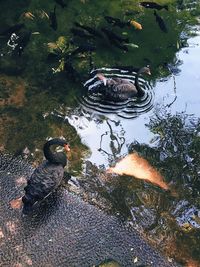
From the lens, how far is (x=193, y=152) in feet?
31.4

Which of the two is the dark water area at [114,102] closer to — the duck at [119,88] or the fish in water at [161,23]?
the fish in water at [161,23]

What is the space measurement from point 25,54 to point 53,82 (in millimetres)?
1268

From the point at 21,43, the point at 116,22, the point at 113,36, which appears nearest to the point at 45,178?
the point at 21,43

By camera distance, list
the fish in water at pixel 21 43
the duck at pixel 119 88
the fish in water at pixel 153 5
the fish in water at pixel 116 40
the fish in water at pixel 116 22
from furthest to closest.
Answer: the fish in water at pixel 153 5, the fish in water at pixel 116 22, the fish in water at pixel 116 40, the fish in water at pixel 21 43, the duck at pixel 119 88

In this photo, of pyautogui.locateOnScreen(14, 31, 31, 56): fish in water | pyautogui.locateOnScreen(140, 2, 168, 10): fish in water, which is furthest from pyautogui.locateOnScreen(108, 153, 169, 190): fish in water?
pyautogui.locateOnScreen(140, 2, 168, 10): fish in water

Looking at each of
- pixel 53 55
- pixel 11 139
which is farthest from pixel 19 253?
pixel 53 55

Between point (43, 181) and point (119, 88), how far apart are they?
3142 mm

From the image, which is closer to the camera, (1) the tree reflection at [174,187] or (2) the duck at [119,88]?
(1) the tree reflection at [174,187]

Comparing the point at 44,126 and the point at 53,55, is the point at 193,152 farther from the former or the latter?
the point at 53,55

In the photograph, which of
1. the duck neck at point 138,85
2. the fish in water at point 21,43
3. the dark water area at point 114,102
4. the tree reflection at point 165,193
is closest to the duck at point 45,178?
the dark water area at point 114,102

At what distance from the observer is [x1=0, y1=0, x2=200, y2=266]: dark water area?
859 cm

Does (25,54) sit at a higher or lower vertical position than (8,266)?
higher

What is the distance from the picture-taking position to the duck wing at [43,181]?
7992 mm

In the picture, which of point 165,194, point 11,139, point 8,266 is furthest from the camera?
point 11,139
